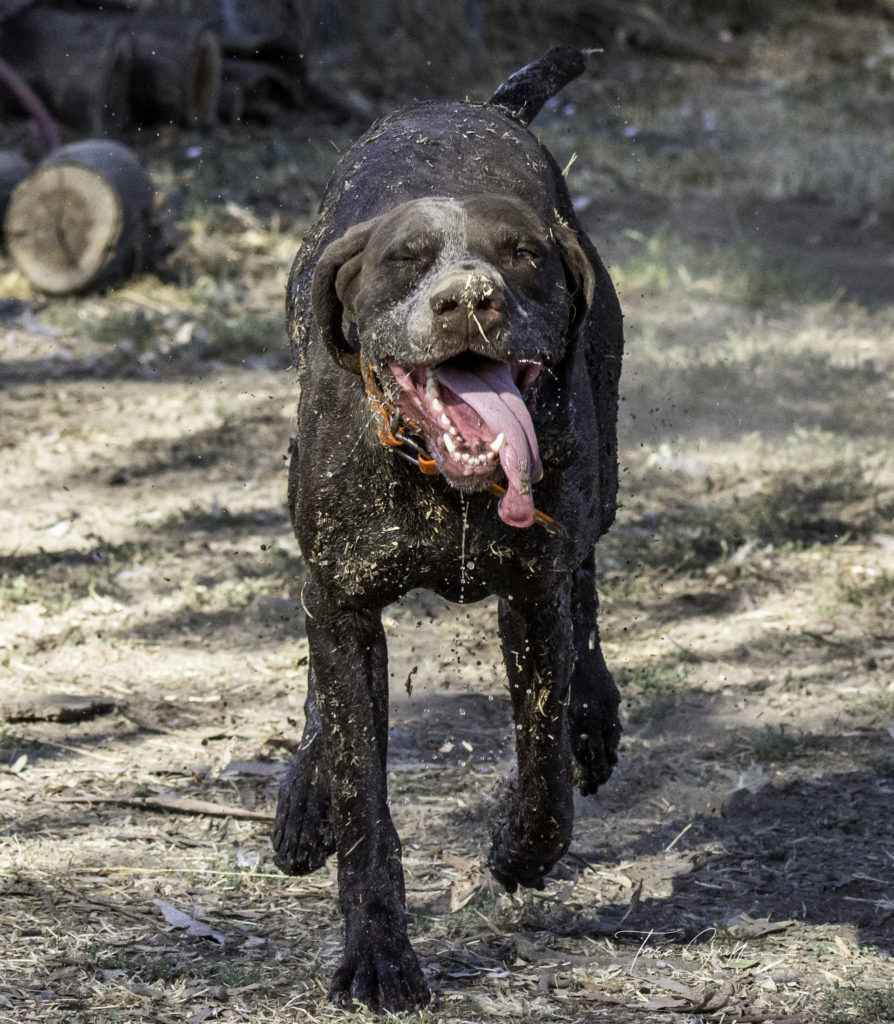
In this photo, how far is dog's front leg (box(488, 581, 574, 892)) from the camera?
3.73m

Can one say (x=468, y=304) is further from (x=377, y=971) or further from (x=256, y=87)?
(x=256, y=87)

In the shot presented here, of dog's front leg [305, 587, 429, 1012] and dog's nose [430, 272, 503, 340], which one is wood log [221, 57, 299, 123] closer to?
dog's front leg [305, 587, 429, 1012]

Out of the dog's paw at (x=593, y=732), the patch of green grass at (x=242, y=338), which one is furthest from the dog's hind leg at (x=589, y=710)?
the patch of green grass at (x=242, y=338)

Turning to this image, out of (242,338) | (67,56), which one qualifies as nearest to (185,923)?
(242,338)

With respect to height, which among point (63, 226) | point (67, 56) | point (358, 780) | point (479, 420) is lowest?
point (358, 780)

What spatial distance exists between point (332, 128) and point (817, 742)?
984 centimetres

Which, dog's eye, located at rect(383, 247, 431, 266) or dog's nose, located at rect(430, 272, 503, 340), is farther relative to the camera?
dog's eye, located at rect(383, 247, 431, 266)

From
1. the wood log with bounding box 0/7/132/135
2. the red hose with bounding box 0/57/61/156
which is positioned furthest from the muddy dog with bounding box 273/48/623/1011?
the wood log with bounding box 0/7/132/135

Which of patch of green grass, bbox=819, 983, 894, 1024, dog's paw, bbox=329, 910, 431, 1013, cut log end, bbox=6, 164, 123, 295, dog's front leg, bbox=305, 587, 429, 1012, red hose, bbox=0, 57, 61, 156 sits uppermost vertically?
red hose, bbox=0, 57, 61, 156

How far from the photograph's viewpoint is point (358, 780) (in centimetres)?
362

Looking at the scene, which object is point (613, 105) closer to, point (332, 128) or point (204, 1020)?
point (332, 128)

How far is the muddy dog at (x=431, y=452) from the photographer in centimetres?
299

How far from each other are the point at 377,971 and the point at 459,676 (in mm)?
2163

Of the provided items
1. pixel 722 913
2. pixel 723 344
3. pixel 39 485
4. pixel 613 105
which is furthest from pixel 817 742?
pixel 613 105
